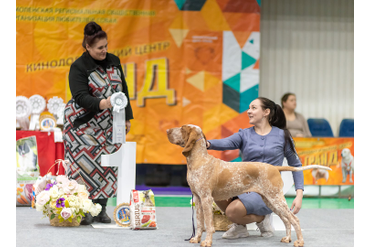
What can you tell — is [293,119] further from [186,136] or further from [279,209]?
[186,136]

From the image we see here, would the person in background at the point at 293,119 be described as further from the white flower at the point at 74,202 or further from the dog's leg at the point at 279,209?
the white flower at the point at 74,202

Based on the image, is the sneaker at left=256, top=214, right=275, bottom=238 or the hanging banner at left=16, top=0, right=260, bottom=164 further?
the hanging banner at left=16, top=0, right=260, bottom=164

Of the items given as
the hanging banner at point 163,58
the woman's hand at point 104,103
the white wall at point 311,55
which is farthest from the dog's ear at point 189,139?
the white wall at point 311,55

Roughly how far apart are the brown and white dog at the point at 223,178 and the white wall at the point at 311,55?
4702 millimetres

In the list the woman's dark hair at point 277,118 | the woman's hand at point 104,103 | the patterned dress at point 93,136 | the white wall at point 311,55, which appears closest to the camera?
the woman's dark hair at point 277,118

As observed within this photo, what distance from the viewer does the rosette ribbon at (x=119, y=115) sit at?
11.8 feet

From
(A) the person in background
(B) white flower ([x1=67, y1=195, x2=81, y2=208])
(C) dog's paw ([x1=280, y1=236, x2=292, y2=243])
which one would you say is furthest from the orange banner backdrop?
(B) white flower ([x1=67, y1=195, x2=81, y2=208])

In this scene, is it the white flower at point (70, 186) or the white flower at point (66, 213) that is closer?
the white flower at point (66, 213)

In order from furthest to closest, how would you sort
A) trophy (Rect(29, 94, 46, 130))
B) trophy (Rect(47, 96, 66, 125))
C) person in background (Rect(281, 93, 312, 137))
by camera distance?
1. person in background (Rect(281, 93, 312, 137))
2. trophy (Rect(47, 96, 66, 125))
3. trophy (Rect(29, 94, 46, 130))

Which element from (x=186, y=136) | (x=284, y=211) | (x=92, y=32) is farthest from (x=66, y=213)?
(x=284, y=211)

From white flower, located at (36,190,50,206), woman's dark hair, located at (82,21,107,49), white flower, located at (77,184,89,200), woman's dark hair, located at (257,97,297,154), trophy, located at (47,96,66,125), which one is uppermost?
woman's dark hair, located at (82,21,107,49)

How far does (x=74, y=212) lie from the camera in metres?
3.58

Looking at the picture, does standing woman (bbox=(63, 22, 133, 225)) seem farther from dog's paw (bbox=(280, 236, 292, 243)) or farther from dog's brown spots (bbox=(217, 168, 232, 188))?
dog's paw (bbox=(280, 236, 292, 243))

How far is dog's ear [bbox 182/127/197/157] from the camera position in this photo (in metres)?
2.97
